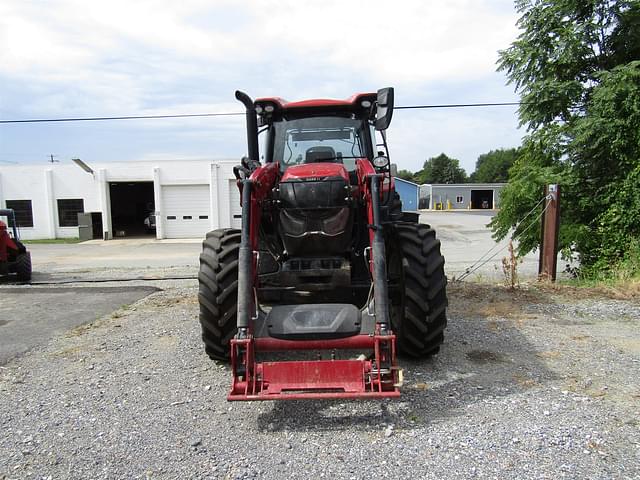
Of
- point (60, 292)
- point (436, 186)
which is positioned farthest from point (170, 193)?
point (436, 186)

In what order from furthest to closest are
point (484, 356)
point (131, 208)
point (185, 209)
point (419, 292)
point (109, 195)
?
point (131, 208) → point (109, 195) → point (185, 209) → point (484, 356) → point (419, 292)

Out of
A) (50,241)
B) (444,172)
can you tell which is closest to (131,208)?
(50,241)

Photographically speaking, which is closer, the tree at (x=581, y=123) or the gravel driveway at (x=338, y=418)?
the gravel driveway at (x=338, y=418)

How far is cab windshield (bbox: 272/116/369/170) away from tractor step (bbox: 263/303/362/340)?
6.32ft

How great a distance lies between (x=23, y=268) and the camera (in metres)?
11.7

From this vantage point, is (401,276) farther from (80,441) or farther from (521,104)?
(521,104)

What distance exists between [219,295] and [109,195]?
23206mm

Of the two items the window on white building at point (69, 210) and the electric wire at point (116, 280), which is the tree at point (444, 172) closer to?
the window on white building at point (69, 210)

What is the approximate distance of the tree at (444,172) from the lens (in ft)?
311

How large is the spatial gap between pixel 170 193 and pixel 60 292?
15.5 meters

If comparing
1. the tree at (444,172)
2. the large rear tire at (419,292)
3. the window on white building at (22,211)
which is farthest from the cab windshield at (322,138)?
the tree at (444,172)

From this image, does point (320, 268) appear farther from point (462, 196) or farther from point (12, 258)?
point (462, 196)

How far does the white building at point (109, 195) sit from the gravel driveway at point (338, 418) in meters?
19.1

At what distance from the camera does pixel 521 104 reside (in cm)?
985
